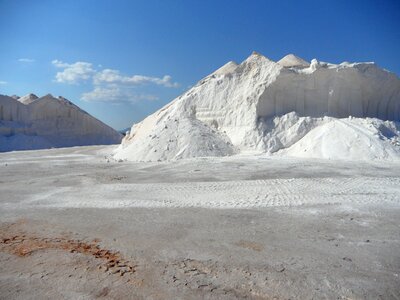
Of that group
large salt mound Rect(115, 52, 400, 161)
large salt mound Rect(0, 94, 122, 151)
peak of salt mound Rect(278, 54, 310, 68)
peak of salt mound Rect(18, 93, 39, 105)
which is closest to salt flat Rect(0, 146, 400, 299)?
large salt mound Rect(115, 52, 400, 161)

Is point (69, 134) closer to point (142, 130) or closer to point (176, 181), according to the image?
point (142, 130)

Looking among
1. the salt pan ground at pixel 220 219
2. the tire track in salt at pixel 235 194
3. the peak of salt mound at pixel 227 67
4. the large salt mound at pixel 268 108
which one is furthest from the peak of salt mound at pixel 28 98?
the tire track in salt at pixel 235 194

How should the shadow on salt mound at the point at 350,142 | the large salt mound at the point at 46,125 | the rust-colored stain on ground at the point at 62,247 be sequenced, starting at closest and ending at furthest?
the rust-colored stain on ground at the point at 62,247
the shadow on salt mound at the point at 350,142
the large salt mound at the point at 46,125

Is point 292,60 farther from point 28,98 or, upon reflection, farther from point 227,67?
point 28,98

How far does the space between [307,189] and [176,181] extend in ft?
12.2

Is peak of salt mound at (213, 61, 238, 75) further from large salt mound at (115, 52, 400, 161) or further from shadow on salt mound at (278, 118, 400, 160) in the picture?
shadow on salt mound at (278, 118, 400, 160)

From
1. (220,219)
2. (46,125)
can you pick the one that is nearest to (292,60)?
(220,219)

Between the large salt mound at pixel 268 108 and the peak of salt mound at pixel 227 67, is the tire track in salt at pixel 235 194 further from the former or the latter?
the peak of salt mound at pixel 227 67

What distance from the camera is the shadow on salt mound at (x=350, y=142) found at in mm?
13664

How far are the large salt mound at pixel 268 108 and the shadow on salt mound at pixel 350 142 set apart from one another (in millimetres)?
147

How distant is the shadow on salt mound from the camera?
13.7 m

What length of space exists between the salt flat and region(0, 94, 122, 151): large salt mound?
99.6 ft

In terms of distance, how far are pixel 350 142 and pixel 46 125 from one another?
36.2 m

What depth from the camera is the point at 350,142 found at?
14.3 meters
